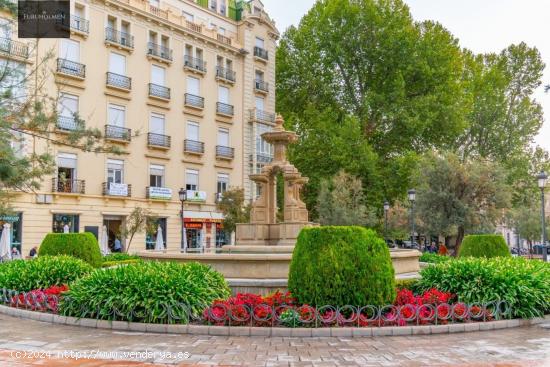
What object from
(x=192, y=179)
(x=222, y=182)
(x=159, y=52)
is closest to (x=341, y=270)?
(x=192, y=179)

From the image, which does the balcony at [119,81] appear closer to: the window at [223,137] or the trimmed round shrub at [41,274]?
the window at [223,137]

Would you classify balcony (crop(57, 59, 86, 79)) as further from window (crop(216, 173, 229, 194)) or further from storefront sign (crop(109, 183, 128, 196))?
window (crop(216, 173, 229, 194))

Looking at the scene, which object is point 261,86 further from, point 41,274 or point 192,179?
point 41,274

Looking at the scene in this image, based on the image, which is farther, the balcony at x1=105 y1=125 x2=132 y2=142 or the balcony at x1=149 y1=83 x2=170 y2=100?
the balcony at x1=149 y1=83 x2=170 y2=100

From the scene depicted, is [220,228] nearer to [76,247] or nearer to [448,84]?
[448,84]

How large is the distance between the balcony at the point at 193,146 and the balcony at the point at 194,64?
5054mm

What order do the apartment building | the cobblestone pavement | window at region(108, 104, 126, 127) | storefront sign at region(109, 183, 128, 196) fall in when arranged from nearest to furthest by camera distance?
the cobblestone pavement
the apartment building
storefront sign at region(109, 183, 128, 196)
window at region(108, 104, 126, 127)

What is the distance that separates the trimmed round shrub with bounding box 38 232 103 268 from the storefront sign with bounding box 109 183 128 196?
1597 cm

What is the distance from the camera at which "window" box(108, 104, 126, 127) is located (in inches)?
1283

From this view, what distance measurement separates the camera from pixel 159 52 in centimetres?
3531

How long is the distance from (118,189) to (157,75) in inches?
334

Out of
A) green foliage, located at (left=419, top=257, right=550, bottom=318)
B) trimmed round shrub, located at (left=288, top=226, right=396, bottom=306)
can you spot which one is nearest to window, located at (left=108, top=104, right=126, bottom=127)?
trimmed round shrub, located at (left=288, top=226, right=396, bottom=306)

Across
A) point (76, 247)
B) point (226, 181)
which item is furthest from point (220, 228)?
point (76, 247)

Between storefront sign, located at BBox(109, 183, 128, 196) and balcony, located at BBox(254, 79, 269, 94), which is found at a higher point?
balcony, located at BBox(254, 79, 269, 94)
